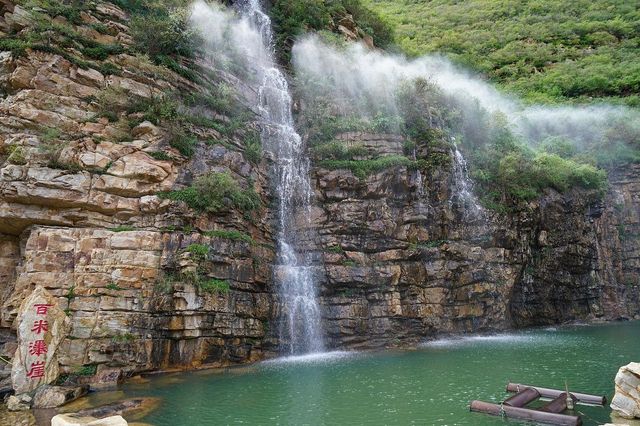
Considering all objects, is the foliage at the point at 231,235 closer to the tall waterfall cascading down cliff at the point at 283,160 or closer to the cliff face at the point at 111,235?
the cliff face at the point at 111,235

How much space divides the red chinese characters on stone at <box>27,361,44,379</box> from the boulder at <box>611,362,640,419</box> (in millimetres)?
14776

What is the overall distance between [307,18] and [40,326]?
85.6ft

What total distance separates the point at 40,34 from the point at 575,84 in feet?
140

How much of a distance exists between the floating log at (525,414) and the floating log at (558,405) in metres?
0.45

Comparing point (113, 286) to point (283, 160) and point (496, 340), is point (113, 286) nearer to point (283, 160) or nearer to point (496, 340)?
point (283, 160)

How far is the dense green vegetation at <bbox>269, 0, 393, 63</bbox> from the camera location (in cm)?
3005

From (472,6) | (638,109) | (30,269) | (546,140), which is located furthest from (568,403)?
(472,6)

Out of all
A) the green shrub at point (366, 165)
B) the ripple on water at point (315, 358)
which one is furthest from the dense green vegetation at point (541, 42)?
the ripple on water at point (315, 358)

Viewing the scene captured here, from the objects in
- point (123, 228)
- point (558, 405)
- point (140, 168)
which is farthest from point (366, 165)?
point (558, 405)

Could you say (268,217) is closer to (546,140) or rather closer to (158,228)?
(158,228)

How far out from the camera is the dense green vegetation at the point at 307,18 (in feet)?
98.6

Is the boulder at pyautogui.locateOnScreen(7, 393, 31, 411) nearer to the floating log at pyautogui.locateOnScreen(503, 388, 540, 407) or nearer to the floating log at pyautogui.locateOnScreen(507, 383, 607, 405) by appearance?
the floating log at pyautogui.locateOnScreen(503, 388, 540, 407)

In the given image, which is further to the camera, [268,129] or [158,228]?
[268,129]

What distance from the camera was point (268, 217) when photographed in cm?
2062
